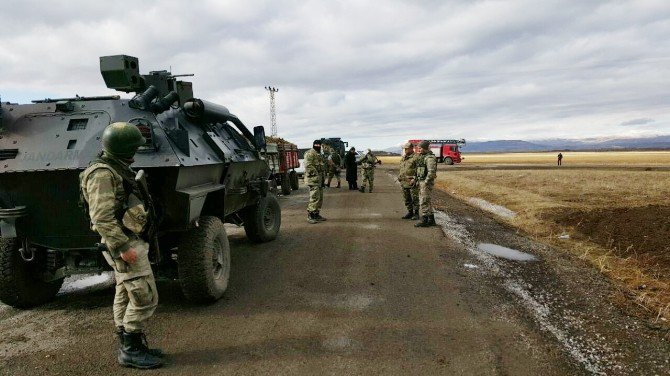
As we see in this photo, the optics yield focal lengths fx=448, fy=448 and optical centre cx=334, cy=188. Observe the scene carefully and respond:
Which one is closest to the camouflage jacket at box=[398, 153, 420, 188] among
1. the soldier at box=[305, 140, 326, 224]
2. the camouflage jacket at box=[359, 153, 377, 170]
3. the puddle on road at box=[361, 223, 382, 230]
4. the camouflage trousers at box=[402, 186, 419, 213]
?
the camouflage trousers at box=[402, 186, 419, 213]

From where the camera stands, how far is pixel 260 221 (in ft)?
24.5

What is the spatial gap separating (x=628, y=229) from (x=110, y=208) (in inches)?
329

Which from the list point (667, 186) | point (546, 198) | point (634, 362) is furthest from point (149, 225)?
point (667, 186)

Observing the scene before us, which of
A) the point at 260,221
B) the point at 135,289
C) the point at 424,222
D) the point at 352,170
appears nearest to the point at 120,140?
the point at 135,289

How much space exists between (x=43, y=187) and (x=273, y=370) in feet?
8.94

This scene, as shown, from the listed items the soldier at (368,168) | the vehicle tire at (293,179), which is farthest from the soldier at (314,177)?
the vehicle tire at (293,179)

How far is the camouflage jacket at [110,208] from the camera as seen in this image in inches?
123

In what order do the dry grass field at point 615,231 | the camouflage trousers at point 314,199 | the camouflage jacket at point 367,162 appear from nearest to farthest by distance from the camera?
the dry grass field at point 615,231 < the camouflage trousers at point 314,199 < the camouflage jacket at point 367,162

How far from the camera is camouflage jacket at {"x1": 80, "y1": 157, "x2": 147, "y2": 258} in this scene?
3127mm

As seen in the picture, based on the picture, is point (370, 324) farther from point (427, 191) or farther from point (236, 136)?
point (427, 191)

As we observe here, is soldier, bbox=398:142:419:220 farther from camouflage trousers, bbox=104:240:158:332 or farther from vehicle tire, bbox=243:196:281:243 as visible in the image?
camouflage trousers, bbox=104:240:158:332

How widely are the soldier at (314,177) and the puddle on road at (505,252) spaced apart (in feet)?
12.4

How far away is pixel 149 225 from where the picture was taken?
3555 millimetres

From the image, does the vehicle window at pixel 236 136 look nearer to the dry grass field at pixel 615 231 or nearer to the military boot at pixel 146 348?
the military boot at pixel 146 348
